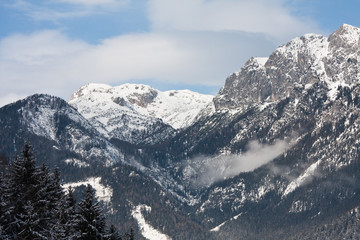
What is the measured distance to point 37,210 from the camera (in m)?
69.7

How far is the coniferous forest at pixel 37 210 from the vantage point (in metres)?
66.5

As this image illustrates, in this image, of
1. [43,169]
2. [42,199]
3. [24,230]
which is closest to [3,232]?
[24,230]

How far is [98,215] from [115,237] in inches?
1090

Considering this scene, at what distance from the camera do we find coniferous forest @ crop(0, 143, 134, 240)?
66.5m

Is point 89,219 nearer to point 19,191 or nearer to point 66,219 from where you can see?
point 66,219

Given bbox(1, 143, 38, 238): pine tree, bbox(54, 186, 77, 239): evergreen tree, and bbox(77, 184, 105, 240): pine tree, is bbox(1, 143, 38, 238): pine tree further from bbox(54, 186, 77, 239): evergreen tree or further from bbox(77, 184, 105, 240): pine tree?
bbox(77, 184, 105, 240): pine tree

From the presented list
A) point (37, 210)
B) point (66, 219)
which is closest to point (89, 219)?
point (66, 219)

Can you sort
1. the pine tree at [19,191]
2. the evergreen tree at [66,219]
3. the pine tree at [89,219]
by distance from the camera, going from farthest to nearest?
the pine tree at [89,219], the evergreen tree at [66,219], the pine tree at [19,191]

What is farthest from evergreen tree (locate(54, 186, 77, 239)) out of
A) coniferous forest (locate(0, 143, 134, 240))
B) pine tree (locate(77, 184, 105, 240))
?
pine tree (locate(77, 184, 105, 240))

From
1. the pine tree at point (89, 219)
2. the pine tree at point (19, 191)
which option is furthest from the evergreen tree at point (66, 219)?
the pine tree at point (19, 191)

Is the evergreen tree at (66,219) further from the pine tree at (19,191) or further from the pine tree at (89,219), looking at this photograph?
the pine tree at (19,191)

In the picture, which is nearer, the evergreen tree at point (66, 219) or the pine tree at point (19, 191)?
the pine tree at point (19, 191)

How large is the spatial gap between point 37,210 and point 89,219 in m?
5.51

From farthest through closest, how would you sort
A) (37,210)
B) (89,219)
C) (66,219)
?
(66,219)
(89,219)
(37,210)
